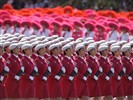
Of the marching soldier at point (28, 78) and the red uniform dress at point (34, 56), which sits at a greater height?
the red uniform dress at point (34, 56)

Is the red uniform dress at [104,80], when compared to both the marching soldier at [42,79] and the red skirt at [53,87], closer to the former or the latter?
the red skirt at [53,87]

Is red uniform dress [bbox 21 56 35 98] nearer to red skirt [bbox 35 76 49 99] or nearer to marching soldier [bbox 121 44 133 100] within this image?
red skirt [bbox 35 76 49 99]

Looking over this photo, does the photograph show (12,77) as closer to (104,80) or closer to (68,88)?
(68,88)

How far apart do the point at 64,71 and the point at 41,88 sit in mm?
521

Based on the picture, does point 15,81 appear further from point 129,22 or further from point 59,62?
point 129,22

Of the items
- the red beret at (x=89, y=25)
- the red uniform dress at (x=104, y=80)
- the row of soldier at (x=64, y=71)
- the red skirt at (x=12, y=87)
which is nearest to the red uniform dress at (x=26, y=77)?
the row of soldier at (x=64, y=71)

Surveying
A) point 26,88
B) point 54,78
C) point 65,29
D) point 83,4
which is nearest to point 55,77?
point 54,78

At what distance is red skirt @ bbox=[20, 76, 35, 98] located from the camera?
17766 mm

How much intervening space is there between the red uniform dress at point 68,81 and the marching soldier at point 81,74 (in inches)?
3.6

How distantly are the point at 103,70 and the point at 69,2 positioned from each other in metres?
18.0

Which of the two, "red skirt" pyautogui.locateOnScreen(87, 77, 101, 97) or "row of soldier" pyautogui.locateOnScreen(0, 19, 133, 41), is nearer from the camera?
"red skirt" pyautogui.locateOnScreen(87, 77, 101, 97)

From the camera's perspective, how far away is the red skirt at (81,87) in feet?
59.6

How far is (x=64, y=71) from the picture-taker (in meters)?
18.1

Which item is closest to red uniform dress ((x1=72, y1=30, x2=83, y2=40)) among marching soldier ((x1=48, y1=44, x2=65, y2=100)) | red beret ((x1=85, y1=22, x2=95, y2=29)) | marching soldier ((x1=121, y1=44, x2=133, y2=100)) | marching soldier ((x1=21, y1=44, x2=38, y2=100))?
red beret ((x1=85, y1=22, x2=95, y2=29))
